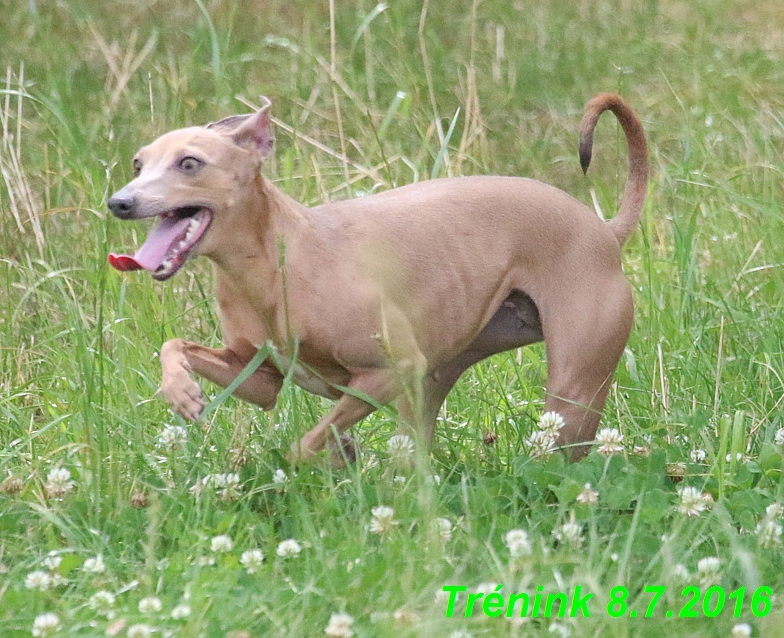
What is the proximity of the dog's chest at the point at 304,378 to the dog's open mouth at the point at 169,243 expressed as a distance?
39cm

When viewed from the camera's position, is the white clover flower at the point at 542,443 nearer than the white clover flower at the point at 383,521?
No

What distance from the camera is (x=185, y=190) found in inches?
138

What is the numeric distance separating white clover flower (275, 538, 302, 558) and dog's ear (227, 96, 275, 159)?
3.82 feet

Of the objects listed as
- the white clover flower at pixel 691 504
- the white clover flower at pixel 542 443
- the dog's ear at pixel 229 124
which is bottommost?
the white clover flower at pixel 542 443

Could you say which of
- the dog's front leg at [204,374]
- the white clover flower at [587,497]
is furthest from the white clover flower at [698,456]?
the dog's front leg at [204,374]

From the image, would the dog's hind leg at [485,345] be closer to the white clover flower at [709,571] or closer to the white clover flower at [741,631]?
the white clover flower at [709,571]

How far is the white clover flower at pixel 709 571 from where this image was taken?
2891mm

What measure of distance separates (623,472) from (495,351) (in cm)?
83

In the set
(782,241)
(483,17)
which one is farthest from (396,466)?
(483,17)

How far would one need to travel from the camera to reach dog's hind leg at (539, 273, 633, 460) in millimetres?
3943

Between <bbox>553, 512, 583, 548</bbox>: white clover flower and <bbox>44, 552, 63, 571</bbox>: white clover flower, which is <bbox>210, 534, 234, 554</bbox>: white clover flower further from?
<bbox>553, 512, 583, 548</bbox>: white clover flower

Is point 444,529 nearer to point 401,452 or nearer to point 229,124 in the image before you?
point 401,452

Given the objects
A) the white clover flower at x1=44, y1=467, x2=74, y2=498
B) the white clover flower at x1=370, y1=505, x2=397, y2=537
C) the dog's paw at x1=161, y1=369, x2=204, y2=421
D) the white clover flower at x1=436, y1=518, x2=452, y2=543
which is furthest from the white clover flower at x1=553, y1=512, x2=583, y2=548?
the white clover flower at x1=44, y1=467, x2=74, y2=498

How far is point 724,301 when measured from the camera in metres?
4.53
